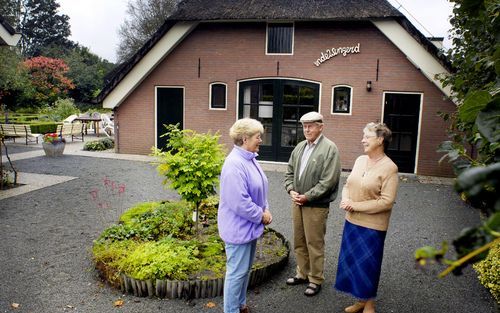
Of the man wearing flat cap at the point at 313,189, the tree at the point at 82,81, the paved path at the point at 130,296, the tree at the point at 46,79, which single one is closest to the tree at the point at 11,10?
the tree at the point at 82,81

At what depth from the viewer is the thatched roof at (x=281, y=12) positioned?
39.6 feet

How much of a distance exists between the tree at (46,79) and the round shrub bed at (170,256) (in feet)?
89.2

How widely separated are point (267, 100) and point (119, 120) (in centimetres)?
575

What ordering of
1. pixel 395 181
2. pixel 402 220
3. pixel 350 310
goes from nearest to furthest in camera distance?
1. pixel 395 181
2. pixel 350 310
3. pixel 402 220

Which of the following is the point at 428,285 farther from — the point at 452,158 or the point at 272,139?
the point at 272,139

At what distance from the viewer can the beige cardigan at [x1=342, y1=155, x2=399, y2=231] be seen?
3.84 metres

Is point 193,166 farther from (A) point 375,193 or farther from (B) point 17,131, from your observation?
(B) point 17,131

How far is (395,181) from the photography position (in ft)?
12.6

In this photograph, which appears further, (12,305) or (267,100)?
(267,100)

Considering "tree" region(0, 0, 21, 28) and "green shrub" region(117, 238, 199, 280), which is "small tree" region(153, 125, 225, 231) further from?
"tree" region(0, 0, 21, 28)

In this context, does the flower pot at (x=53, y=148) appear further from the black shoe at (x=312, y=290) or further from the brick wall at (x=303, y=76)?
the black shoe at (x=312, y=290)

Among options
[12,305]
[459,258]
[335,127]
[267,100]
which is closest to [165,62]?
[267,100]

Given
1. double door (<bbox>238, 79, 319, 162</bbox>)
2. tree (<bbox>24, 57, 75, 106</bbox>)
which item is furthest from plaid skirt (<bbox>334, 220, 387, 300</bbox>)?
tree (<bbox>24, 57, 75, 106</bbox>)

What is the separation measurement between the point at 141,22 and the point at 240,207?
117 feet
